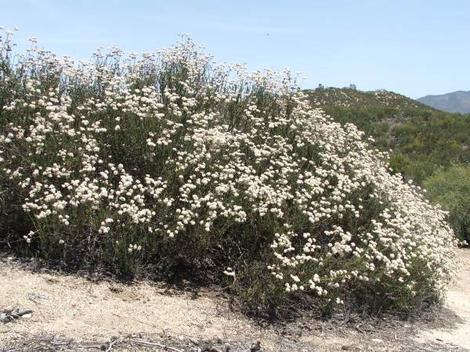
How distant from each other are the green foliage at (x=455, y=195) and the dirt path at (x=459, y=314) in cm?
212

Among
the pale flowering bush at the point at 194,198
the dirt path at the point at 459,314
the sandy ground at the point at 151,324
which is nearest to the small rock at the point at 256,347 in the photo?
the sandy ground at the point at 151,324

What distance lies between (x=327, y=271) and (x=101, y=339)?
269cm

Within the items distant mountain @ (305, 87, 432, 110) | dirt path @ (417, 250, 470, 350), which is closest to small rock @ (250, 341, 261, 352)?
dirt path @ (417, 250, 470, 350)

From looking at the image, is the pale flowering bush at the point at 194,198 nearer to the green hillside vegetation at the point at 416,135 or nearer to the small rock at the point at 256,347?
the small rock at the point at 256,347

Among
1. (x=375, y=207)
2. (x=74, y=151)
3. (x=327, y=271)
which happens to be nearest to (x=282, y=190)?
(x=327, y=271)

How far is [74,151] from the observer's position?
676cm

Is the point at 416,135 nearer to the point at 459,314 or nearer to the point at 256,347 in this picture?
the point at 459,314

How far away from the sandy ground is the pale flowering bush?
33 centimetres

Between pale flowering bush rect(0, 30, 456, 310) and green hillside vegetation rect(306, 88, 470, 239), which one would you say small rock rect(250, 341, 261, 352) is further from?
green hillside vegetation rect(306, 88, 470, 239)

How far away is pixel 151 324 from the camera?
5523 mm

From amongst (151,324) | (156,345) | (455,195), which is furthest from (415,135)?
(156,345)

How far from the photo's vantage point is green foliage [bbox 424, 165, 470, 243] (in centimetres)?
1417

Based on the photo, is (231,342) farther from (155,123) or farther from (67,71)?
(67,71)

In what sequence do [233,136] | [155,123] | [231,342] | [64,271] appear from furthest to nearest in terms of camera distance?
[233,136] → [155,123] → [64,271] → [231,342]
